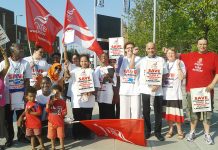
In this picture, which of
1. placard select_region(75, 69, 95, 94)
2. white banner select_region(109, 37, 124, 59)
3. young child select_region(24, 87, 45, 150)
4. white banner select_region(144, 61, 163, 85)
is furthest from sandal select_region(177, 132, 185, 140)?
white banner select_region(109, 37, 124, 59)

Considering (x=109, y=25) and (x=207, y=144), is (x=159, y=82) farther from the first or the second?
(x=109, y=25)

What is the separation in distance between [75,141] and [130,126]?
1.32 m

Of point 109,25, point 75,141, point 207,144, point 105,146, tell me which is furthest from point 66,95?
point 109,25

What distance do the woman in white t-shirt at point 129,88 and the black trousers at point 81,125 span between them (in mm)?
735

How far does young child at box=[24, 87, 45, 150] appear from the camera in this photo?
6.51m

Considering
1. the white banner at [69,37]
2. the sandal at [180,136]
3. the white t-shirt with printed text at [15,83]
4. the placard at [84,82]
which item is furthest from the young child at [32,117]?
the sandal at [180,136]

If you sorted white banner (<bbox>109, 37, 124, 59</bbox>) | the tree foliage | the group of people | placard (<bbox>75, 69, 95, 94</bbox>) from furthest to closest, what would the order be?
the tree foliage < white banner (<bbox>109, 37, 124, 59</bbox>) < placard (<bbox>75, 69, 95, 94</bbox>) < the group of people

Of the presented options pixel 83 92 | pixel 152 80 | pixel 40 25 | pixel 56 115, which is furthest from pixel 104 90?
pixel 40 25

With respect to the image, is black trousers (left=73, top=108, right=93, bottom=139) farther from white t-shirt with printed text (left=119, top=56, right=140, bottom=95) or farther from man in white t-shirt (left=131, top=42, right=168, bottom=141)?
man in white t-shirt (left=131, top=42, right=168, bottom=141)

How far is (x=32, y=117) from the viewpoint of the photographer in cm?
655

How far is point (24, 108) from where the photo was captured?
6945 mm

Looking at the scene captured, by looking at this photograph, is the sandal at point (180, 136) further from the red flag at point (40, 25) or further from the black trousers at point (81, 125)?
the red flag at point (40, 25)

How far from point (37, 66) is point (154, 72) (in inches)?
91.9

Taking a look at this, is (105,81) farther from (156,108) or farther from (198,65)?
(198,65)
